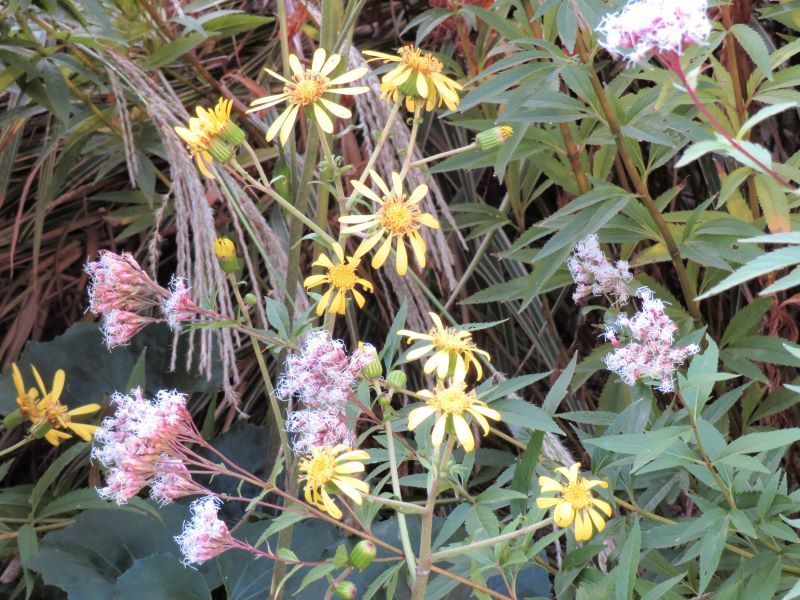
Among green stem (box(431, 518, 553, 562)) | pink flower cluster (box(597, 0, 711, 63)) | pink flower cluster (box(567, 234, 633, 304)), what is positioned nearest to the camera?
pink flower cluster (box(597, 0, 711, 63))

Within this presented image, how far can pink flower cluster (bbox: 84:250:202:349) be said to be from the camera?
737mm

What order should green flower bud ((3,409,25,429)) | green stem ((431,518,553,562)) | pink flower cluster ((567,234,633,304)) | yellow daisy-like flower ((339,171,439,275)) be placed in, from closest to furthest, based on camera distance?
green stem ((431,518,553,562))
yellow daisy-like flower ((339,171,439,275))
pink flower cluster ((567,234,633,304))
green flower bud ((3,409,25,429))

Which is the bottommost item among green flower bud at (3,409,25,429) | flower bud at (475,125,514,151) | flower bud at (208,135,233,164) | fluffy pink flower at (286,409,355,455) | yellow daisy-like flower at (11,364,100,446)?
yellow daisy-like flower at (11,364,100,446)

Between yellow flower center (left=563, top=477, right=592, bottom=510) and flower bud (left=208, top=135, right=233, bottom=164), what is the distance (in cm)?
37

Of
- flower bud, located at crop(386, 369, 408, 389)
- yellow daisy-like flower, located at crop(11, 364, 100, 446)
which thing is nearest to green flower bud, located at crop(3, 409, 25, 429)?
yellow daisy-like flower, located at crop(11, 364, 100, 446)

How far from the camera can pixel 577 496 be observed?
2.11ft

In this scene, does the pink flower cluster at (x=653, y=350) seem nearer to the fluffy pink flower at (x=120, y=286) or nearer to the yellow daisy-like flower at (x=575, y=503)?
the yellow daisy-like flower at (x=575, y=503)

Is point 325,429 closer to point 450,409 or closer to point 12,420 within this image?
point 450,409

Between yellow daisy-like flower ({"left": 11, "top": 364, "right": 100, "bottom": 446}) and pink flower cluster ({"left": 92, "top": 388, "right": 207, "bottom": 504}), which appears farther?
yellow daisy-like flower ({"left": 11, "top": 364, "right": 100, "bottom": 446})

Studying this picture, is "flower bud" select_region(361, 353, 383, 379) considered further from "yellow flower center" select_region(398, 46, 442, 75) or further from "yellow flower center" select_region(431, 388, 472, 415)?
"yellow flower center" select_region(398, 46, 442, 75)

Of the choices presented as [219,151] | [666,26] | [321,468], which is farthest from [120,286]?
[666,26]

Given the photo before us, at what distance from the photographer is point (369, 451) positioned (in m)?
0.83

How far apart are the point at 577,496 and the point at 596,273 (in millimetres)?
321

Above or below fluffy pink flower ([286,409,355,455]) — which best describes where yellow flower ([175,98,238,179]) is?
above
